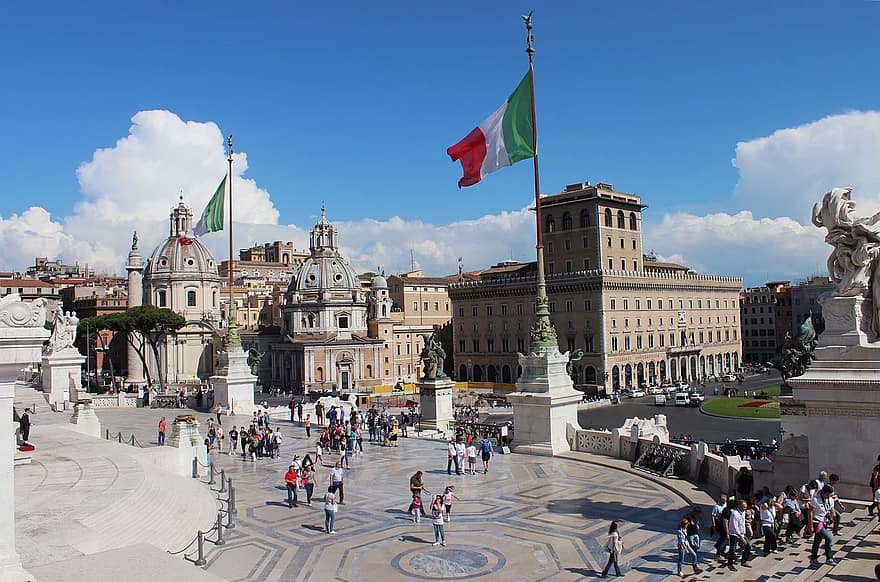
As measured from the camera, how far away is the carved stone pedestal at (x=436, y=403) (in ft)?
91.4

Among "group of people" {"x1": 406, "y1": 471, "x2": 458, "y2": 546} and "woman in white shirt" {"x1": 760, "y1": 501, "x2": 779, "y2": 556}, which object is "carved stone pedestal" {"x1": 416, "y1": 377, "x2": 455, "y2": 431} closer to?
"group of people" {"x1": 406, "y1": 471, "x2": 458, "y2": 546}

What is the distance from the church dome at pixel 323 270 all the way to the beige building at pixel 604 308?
533 inches

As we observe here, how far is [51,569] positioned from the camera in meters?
8.43

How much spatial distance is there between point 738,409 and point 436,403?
26666 mm

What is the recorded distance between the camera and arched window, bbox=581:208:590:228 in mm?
79500

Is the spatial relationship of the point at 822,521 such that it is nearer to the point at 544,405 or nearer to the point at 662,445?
the point at 662,445

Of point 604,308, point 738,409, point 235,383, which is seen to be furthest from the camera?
point 604,308

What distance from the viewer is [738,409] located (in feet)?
154

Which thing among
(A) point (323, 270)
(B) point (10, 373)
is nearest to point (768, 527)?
(B) point (10, 373)

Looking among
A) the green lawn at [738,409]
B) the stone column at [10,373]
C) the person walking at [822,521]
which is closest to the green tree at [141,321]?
the green lawn at [738,409]

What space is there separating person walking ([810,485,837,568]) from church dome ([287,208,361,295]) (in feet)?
256

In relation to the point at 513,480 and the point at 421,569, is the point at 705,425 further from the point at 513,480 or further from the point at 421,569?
the point at 421,569

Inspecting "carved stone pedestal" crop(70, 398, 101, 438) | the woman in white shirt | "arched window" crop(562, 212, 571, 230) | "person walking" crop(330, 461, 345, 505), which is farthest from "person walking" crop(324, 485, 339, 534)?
"arched window" crop(562, 212, 571, 230)

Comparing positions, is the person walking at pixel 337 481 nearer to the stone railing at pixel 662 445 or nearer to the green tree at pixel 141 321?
the stone railing at pixel 662 445
